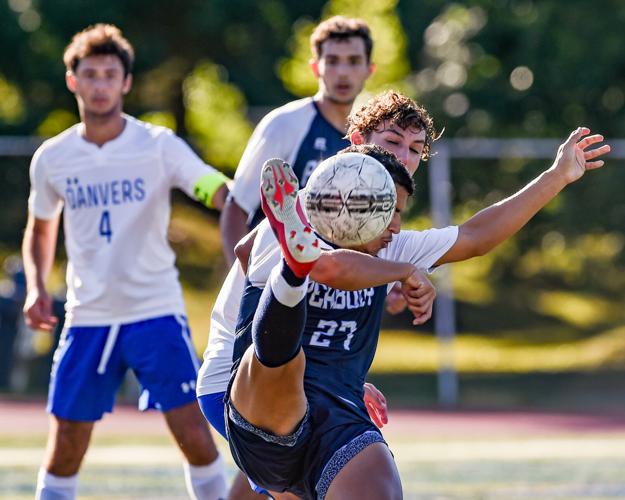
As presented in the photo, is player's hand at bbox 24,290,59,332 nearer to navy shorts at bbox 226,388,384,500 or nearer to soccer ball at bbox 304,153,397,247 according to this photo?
navy shorts at bbox 226,388,384,500

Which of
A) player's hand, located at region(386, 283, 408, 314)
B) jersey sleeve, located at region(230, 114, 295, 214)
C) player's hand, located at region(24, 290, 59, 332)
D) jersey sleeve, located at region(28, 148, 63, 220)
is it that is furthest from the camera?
jersey sleeve, located at region(28, 148, 63, 220)

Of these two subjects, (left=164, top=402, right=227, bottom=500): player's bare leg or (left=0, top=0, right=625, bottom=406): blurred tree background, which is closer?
(left=164, top=402, right=227, bottom=500): player's bare leg

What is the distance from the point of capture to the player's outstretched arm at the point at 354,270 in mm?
3885

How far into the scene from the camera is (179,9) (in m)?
21.6

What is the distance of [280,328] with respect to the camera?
3762 millimetres

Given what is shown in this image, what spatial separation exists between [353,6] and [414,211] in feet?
18.7

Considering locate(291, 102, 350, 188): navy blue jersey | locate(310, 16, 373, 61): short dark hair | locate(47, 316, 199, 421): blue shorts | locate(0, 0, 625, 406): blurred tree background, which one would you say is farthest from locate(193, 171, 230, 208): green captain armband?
locate(0, 0, 625, 406): blurred tree background

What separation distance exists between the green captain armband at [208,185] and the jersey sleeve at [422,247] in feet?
5.32

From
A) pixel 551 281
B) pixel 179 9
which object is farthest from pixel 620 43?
pixel 179 9

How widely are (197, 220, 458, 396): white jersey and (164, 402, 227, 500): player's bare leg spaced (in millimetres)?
986

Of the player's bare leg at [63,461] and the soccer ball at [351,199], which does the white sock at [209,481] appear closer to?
the player's bare leg at [63,461]

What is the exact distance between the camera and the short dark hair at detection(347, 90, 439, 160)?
4.41 m

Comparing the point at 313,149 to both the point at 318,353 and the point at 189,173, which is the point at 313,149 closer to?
the point at 189,173

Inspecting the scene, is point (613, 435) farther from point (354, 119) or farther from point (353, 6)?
point (353, 6)
